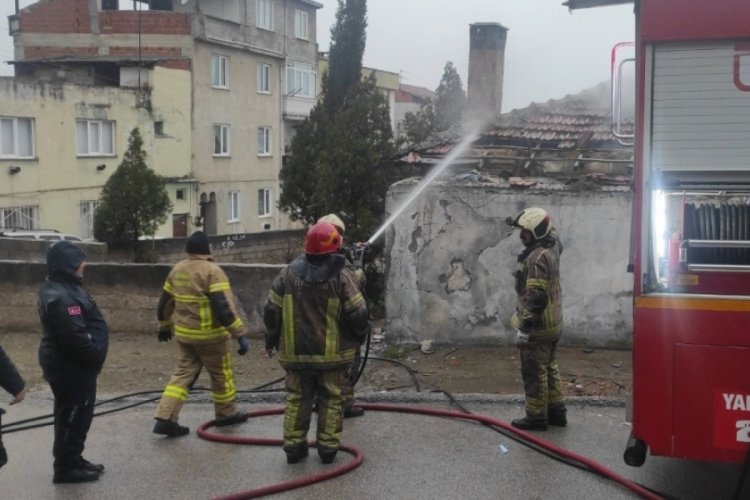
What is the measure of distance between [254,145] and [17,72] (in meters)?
10.7

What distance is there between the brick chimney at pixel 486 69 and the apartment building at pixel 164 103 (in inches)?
692

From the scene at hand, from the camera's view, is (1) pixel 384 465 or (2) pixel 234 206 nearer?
(1) pixel 384 465

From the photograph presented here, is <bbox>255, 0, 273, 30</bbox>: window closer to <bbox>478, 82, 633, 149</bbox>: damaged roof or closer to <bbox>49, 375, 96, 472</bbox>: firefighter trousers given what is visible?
<bbox>478, 82, 633, 149</bbox>: damaged roof

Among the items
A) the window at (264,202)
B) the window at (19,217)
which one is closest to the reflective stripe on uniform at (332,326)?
the window at (19,217)

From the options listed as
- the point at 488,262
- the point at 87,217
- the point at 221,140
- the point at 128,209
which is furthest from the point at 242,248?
the point at 488,262

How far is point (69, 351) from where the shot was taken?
5.23m

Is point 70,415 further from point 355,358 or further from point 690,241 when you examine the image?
point 690,241

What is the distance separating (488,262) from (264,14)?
32242 millimetres

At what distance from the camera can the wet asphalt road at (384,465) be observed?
528cm

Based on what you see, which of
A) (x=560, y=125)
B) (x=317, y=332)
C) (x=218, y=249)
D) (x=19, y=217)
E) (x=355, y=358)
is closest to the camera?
(x=317, y=332)

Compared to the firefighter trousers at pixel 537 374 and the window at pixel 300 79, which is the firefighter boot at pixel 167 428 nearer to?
the firefighter trousers at pixel 537 374

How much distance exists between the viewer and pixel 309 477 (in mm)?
5379

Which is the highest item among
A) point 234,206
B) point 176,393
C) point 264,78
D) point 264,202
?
point 264,78

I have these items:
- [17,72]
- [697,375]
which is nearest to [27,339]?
[697,375]
